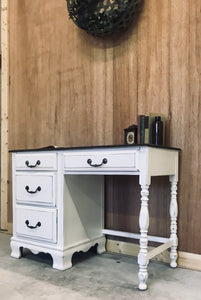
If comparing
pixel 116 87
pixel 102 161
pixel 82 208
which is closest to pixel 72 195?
pixel 82 208

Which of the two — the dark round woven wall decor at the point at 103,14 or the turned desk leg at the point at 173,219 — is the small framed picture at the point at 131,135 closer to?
the turned desk leg at the point at 173,219

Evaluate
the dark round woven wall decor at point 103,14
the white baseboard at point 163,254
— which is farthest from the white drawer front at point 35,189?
the dark round woven wall decor at point 103,14

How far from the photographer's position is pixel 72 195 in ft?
6.45

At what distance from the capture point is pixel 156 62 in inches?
81.7

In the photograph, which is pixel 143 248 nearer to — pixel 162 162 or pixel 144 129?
pixel 162 162

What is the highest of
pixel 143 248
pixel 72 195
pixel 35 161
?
pixel 35 161

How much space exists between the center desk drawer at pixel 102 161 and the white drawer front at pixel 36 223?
332 mm

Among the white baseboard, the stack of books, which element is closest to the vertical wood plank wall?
the white baseboard

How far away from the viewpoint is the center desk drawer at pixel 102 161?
1616 mm

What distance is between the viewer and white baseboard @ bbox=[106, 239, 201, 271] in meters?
1.89

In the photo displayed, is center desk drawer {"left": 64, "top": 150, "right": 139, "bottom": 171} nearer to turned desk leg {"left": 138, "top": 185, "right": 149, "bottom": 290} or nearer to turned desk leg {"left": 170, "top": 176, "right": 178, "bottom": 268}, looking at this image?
turned desk leg {"left": 138, "top": 185, "right": 149, "bottom": 290}

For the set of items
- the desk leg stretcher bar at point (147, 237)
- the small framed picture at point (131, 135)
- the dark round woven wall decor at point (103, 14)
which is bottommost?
the desk leg stretcher bar at point (147, 237)

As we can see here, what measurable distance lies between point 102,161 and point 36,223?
64 centimetres

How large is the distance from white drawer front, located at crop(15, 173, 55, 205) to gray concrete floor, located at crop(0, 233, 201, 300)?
410mm
